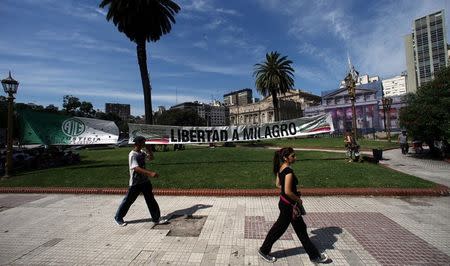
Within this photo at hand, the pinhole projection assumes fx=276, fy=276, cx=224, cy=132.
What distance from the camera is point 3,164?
1459 cm

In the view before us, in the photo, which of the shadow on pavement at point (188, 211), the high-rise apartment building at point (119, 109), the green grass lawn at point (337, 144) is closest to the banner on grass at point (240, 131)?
the shadow on pavement at point (188, 211)

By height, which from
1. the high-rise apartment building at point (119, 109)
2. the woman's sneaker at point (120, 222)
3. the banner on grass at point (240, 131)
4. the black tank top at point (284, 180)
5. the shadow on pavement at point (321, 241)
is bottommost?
the shadow on pavement at point (321, 241)

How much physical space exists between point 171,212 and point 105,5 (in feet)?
76.5

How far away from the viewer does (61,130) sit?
12406 mm

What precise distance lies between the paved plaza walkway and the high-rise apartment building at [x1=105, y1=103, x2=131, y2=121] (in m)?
183

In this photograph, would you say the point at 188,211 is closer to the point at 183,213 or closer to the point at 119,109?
the point at 183,213

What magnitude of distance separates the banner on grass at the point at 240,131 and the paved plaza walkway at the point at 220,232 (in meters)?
5.49

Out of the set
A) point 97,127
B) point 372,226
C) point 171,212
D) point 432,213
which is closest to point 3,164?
point 97,127

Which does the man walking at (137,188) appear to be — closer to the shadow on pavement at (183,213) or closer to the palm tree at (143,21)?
the shadow on pavement at (183,213)

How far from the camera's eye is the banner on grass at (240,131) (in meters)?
13.0

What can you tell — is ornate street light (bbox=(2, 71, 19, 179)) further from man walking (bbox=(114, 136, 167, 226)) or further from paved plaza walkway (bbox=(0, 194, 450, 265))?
man walking (bbox=(114, 136, 167, 226))

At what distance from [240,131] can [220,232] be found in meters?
8.23

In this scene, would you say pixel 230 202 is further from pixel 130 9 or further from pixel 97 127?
pixel 130 9

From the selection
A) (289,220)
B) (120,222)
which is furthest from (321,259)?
(120,222)
